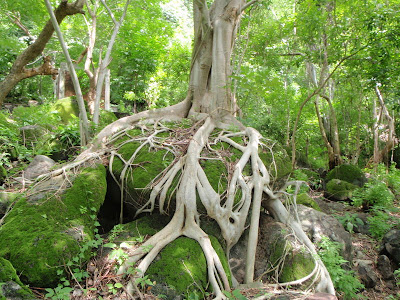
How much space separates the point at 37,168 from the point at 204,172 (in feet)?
9.59

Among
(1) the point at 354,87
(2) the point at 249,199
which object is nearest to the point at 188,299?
(2) the point at 249,199

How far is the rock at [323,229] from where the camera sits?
181 inches

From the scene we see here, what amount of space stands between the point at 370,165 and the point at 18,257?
12869 millimetres

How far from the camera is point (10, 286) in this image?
231 cm

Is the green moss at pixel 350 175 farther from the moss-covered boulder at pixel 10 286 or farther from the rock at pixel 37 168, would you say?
the moss-covered boulder at pixel 10 286

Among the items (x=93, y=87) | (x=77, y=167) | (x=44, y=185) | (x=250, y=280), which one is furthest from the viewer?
(x=93, y=87)

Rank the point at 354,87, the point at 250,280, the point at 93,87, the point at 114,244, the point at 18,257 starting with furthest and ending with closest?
the point at 354,87 → the point at 93,87 → the point at 250,280 → the point at 114,244 → the point at 18,257

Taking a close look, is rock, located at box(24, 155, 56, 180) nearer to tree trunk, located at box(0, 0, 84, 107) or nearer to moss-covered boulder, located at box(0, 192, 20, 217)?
moss-covered boulder, located at box(0, 192, 20, 217)

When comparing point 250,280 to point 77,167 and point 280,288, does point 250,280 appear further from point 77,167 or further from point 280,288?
point 77,167

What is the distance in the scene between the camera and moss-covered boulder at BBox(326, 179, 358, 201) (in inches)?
329

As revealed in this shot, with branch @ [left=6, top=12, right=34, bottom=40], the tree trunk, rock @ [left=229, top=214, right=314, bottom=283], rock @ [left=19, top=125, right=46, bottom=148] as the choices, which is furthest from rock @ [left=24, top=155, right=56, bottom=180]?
branch @ [left=6, top=12, right=34, bottom=40]

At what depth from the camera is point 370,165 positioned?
39.2 ft

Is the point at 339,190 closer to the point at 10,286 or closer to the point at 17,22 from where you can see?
the point at 10,286

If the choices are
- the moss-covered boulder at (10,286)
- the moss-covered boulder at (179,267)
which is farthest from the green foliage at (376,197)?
the moss-covered boulder at (10,286)
